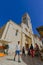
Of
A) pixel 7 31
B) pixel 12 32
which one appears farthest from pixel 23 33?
pixel 7 31

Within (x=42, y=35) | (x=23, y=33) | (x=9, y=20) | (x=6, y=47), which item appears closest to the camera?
(x=42, y=35)

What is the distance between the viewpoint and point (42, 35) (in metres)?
10.7

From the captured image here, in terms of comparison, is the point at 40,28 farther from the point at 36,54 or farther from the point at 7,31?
the point at 7,31

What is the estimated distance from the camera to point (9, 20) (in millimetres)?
31500

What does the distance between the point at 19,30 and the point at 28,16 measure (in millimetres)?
14721

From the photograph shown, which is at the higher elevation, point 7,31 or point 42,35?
point 7,31

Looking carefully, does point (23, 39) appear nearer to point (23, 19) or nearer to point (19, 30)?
point (19, 30)

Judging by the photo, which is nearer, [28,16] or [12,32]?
[12,32]

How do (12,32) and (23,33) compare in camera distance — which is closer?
(12,32)

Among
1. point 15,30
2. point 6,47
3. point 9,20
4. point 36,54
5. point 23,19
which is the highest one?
point 23,19

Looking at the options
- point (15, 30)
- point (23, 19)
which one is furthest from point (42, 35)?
point (23, 19)

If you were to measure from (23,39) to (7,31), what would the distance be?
22.5ft

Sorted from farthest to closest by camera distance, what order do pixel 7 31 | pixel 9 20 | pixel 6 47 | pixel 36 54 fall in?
pixel 9 20 < pixel 7 31 < pixel 6 47 < pixel 36 54

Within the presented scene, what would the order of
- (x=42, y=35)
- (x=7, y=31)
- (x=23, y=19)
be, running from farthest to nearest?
(x=23, y=19), (x=7, y=31), (x=42, y=35)
